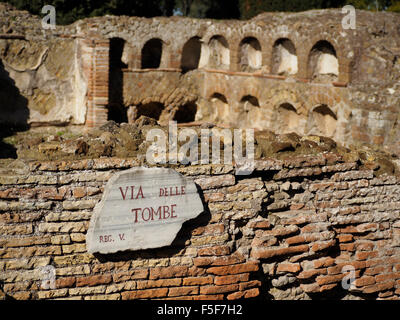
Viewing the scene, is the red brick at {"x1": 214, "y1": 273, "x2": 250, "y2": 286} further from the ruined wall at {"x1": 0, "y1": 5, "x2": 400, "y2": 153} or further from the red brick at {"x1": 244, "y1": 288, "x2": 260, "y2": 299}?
the ruined wall at {"x1": 0, "y1": 5, "x2": 400, "y2": 153}

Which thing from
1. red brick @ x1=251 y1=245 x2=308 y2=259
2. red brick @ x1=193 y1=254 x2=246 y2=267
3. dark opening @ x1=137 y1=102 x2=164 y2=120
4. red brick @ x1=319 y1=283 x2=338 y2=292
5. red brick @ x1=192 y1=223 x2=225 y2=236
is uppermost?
dark opening @ x1=137 y1=102 x2=164 y2=120

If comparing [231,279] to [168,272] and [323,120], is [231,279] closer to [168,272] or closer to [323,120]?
[168,272]

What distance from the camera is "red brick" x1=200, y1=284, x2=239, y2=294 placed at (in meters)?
4.54

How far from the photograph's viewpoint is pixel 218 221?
4.63m

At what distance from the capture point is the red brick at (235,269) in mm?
4562

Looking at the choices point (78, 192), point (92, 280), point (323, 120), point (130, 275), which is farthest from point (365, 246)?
point (323, 120)

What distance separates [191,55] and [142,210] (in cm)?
1124

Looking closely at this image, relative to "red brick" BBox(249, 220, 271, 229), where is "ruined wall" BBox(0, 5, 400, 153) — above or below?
above

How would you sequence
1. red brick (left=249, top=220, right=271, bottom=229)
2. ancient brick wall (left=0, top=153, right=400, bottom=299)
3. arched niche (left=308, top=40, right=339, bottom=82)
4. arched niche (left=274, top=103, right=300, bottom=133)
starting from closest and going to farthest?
ancient brick wall (left=0, top=153, right=400, bottom=299) → red brick (left=249, top=220, right=271, bottom=229) → arched niche (left=308, top=40, right=339, bottom=82) → arched niche (left=274, top=103, right=300, bottom=133)

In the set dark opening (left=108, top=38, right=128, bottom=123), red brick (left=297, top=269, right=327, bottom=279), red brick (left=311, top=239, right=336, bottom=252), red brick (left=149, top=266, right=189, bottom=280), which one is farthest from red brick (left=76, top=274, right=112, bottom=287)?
dark opening (left=108, top=38, right=128, bottom=123)

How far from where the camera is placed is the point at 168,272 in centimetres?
448

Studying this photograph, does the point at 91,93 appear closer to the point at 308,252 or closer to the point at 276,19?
the point at 276,19

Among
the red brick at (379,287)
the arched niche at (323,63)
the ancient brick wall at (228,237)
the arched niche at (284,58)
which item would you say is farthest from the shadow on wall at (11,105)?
the red brick at (379,287)

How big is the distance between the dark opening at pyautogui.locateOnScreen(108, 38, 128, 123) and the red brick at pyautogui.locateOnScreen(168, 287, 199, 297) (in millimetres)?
9666
